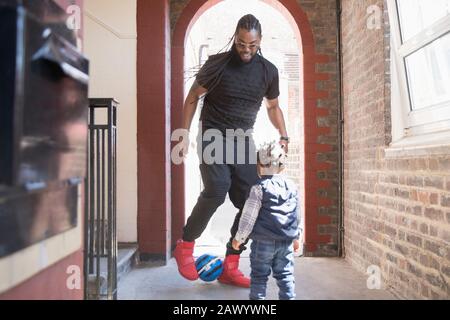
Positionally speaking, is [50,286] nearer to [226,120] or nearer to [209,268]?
[209,268]

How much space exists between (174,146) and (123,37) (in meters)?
1.14

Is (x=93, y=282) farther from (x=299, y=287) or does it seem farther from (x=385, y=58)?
(x=385, y=58)

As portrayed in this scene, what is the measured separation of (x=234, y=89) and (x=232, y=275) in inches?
55.1

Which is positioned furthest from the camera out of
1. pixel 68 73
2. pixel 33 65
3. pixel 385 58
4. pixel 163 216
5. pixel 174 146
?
pixel 174 146

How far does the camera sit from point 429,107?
2799 mm

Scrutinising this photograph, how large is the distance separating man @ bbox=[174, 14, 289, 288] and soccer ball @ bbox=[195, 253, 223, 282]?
0.04 meters

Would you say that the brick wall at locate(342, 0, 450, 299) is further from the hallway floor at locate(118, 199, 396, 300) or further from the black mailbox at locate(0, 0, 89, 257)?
the black mailbox at locate(0, 0, 89, 257)

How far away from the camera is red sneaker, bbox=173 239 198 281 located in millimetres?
3244

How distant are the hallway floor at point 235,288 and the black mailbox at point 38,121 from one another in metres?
1.44

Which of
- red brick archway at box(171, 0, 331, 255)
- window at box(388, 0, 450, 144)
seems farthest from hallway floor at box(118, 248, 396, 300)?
window at box(388, 0, 450, 144)

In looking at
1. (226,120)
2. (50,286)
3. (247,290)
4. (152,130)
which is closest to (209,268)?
(247,290)

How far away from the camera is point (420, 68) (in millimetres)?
2902

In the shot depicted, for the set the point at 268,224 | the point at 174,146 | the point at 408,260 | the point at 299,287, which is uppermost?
the point at 174,146

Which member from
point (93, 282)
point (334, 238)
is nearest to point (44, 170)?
point (93, 282)
